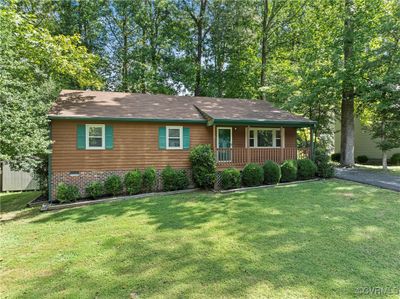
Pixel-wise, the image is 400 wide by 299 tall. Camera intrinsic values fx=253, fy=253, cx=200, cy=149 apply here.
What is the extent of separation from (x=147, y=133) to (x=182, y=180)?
2666 millimetres

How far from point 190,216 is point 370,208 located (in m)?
5.40

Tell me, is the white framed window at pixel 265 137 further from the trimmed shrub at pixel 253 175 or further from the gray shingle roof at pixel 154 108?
the trimmed shrub at pixel 253 175

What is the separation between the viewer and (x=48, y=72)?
49.0 feet

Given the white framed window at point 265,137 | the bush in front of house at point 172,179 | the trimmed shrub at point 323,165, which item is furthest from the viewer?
the white framed window at point 265,137

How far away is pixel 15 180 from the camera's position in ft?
46.6

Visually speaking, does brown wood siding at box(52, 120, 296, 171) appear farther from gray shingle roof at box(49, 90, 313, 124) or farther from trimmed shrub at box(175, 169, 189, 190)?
trimmed shrub at box(175, 169, 189, 190)

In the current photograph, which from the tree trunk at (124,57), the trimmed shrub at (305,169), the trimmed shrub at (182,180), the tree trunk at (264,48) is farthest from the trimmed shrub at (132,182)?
the tree trunk at (264,48)

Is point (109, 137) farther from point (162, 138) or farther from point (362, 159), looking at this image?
point (362, 159)

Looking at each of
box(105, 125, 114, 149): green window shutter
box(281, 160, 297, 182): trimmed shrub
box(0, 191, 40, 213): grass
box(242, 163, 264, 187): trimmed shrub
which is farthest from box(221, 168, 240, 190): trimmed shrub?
box(0, 191, 40, 213): grass

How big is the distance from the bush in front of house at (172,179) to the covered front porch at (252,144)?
180 centimetres

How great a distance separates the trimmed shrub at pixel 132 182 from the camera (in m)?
10.6

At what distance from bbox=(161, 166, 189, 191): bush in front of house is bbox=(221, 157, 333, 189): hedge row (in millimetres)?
1786

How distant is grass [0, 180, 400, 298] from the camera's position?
3955 millimetres

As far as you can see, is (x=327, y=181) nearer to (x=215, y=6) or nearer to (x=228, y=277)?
(x=228, y=277)
